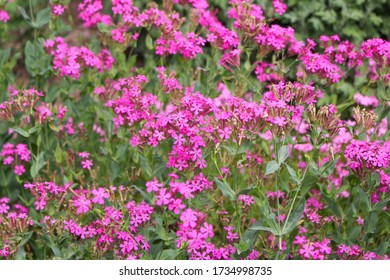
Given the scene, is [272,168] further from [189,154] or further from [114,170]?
[114,170]

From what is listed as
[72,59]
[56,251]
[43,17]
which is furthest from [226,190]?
[43,17]

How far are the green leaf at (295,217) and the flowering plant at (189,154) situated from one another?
1cm

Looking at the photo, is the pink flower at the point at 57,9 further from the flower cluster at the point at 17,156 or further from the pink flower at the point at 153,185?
the pink flower at the point at 153,185

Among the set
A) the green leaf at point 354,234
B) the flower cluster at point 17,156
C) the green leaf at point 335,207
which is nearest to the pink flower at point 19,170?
the flower cluster at point 17,156

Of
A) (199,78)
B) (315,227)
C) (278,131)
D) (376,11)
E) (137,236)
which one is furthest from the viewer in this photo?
(376,11)

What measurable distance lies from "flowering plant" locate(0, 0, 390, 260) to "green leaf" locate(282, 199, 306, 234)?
1cm

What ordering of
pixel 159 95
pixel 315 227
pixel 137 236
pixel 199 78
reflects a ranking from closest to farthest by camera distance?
1. pixel 137 236
2. pixel 315 227
3. pixel 159 95
4. pixel 199 78

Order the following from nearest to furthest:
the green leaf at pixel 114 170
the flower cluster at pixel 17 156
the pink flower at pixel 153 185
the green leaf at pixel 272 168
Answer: the green leaf at pixel 272 168
the pink flower at pixel 153 185
the green leaf at pixel 114 170
the flower cluster at pixel 17 156

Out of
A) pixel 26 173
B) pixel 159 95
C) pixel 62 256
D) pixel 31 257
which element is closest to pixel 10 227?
pixel 62 256

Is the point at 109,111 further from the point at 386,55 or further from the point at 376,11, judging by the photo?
the point at 376,11

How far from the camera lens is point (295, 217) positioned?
9.51ft

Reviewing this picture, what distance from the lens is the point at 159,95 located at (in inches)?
142

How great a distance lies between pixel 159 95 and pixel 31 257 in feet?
3.59

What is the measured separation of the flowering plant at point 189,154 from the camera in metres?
2.80
